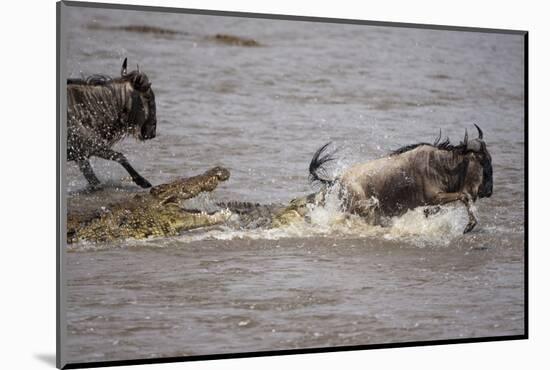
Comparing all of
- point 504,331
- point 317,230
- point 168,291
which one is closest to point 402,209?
point 317,230

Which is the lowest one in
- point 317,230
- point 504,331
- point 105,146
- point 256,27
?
point 504,331

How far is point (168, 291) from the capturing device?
5.82 m

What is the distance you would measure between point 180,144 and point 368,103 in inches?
43.9

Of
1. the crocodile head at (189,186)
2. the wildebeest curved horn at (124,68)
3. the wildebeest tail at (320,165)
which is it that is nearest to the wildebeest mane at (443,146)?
the wildebeest tail at (320,165)

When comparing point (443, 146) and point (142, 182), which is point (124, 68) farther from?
point (443, 146)

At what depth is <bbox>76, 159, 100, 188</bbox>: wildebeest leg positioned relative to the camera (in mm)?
5730

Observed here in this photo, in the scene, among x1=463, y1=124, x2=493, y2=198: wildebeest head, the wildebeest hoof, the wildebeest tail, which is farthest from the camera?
x1=463, y1=124, x2=493, y2=198: wildebeest head

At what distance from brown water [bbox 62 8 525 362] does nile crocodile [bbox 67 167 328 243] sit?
5cm

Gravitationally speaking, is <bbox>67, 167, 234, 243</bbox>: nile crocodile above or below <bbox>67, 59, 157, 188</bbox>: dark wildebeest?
below

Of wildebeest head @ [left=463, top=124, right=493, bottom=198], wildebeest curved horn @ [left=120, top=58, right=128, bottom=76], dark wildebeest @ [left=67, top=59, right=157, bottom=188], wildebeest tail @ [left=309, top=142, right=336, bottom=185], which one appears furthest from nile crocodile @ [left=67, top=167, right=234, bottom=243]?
wildebeest head @ [left=463, top=124, right=493, bottom=198]

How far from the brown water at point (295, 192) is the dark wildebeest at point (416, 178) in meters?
0.06

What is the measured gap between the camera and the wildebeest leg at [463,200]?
21.0 ft

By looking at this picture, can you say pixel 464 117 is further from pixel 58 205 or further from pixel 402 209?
pixel 58 205

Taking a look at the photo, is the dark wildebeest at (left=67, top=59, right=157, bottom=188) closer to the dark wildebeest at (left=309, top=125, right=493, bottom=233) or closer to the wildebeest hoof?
the wildebeest hoof
